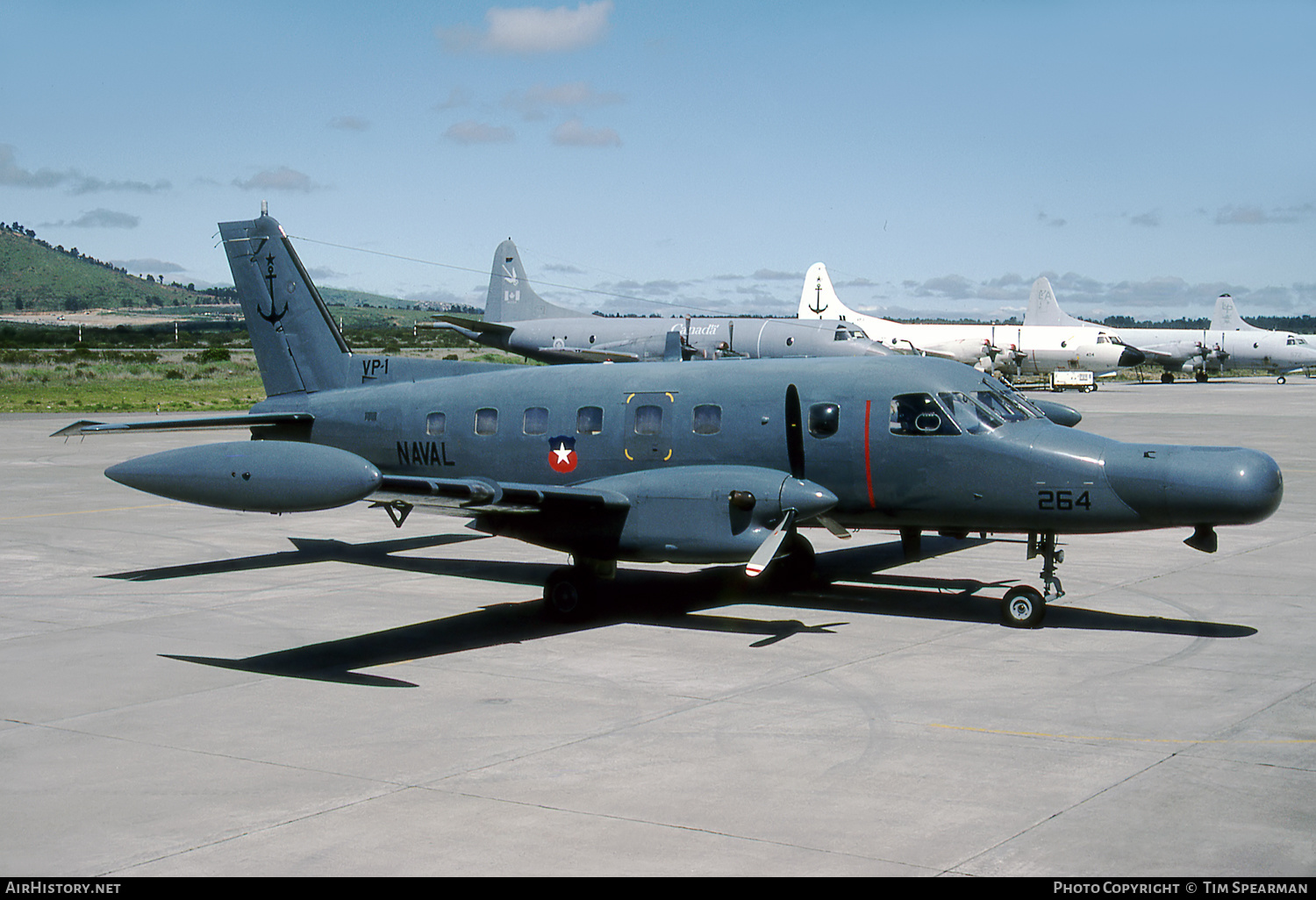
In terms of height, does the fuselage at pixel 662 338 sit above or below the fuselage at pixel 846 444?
above

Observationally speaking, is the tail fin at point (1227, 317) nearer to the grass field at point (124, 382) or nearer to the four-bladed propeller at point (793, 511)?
the grass field at point (124, 382)

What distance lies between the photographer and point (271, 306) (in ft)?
64.2

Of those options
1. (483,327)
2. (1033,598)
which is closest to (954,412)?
A: (1033,598)

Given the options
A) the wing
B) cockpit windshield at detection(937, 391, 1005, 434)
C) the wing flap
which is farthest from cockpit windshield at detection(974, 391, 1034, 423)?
the wing

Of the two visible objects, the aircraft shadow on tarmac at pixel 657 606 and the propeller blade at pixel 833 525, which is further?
the propeller blade at pixel 833 525

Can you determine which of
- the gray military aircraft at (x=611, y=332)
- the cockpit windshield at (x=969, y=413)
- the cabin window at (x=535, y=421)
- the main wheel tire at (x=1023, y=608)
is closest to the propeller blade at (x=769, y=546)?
the cockpit windshield at (x=969, y=413)

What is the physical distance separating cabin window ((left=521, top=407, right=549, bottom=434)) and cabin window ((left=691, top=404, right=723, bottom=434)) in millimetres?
2179

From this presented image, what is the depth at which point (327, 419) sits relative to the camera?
18344 millimetres

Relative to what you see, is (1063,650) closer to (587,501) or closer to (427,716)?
(587,501)

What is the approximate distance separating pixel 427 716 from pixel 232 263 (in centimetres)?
1189

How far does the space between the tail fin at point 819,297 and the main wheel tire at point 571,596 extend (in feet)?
255

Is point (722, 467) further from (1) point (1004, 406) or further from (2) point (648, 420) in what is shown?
(1) point (1004, 406)

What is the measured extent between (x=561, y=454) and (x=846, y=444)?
153 inches

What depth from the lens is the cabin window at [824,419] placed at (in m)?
14.8
